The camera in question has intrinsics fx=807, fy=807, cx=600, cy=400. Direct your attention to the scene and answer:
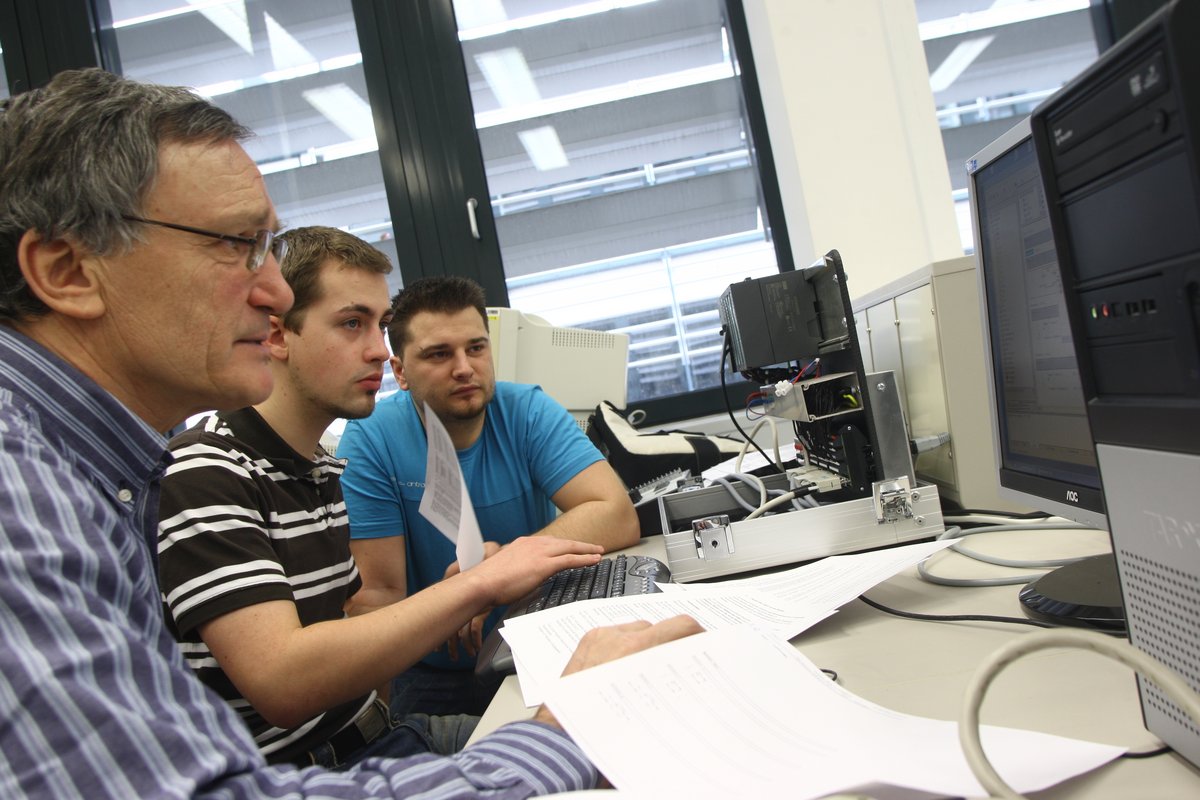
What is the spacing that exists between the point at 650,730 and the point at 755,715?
0.25 ft

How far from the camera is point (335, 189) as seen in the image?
10.8 feet

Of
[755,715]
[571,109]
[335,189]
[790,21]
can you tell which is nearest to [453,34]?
[571,109]

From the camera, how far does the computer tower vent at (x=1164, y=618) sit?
450 millimetres

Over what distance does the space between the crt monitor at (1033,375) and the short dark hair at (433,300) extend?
1.23 meters

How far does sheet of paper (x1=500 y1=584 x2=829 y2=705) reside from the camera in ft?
2.63

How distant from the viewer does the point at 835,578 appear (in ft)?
3.03

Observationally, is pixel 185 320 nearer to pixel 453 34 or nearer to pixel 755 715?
pixel 755 715

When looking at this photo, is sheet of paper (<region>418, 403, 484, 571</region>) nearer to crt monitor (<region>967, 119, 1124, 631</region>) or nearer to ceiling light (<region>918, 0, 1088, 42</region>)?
crt monitor (<region>967, 119, 1124, 631</region>)

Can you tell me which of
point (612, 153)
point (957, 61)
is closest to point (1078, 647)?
point (612, 153)

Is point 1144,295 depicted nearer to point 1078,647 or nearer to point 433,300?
point 1078,647

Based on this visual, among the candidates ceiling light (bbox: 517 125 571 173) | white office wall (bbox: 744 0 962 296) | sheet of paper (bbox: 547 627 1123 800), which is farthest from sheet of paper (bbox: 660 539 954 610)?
ceiling light (bbox: 517 125 571 173)

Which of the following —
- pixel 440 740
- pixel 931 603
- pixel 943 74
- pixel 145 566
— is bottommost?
pixel 440 740

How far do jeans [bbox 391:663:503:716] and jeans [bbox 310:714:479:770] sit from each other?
21 centimetres

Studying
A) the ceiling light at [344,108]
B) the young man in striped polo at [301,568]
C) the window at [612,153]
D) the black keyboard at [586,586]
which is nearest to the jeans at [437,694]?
the young man in striped polo at [301,568]
